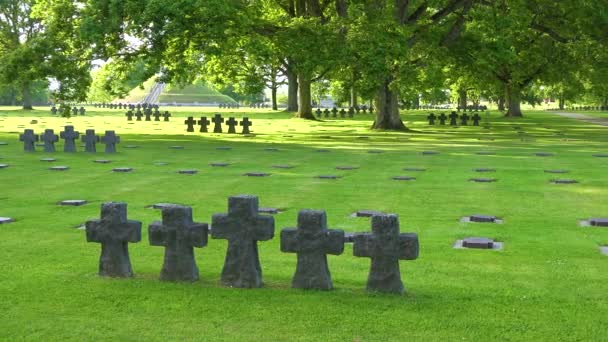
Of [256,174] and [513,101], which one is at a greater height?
[513,101]

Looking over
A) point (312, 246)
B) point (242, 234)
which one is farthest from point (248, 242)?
point (312, 246)

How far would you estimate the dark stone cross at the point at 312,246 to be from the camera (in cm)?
655

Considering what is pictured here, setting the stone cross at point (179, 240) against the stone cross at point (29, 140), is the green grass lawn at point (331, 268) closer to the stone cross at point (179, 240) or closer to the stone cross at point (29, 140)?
the stone cross at point (179, 240)

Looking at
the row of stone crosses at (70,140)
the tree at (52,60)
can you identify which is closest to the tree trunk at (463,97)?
the tree at (52,60)

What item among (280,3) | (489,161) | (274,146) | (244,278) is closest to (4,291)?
(244,278)

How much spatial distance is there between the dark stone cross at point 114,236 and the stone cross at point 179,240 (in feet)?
0.74

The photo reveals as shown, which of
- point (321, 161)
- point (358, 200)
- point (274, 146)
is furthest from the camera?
point (274, 146)

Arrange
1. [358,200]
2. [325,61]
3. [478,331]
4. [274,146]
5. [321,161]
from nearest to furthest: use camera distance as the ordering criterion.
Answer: [478,331] → [358,200] → [321,161] → [274,146] → [325,61]

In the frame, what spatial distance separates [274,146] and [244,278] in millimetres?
19451

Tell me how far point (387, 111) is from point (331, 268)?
99.8 feet

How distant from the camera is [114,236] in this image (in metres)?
7.11

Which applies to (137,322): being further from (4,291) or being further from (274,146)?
(274,146)

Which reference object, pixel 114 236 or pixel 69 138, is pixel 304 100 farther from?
pixel 114 236

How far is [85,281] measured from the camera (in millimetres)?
7086
